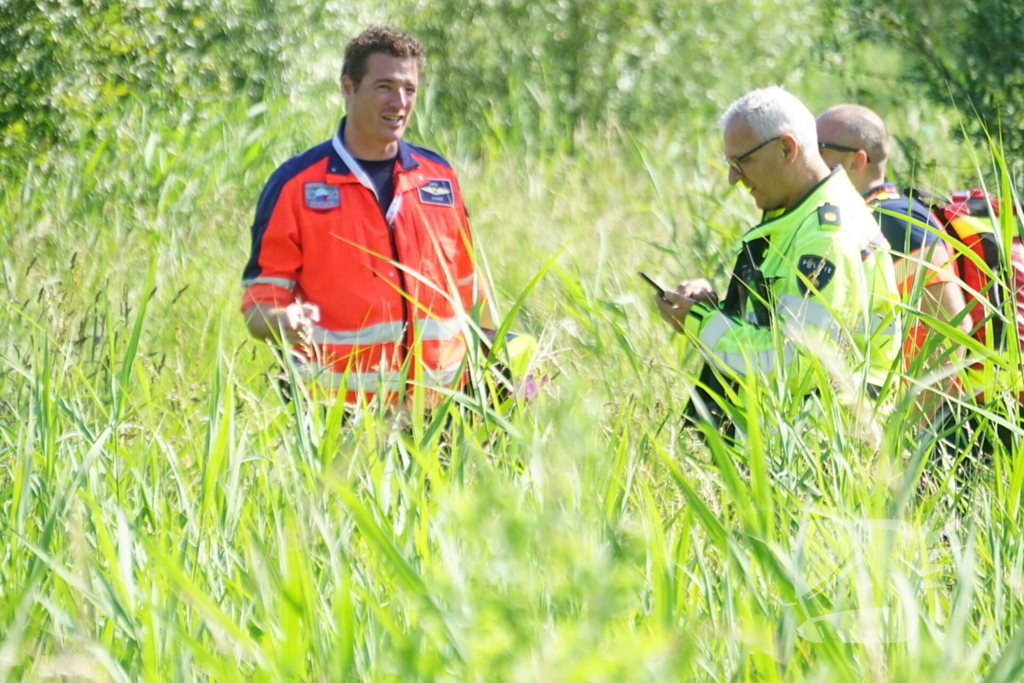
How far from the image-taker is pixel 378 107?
4.11m

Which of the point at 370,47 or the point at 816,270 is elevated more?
the point at 370,47

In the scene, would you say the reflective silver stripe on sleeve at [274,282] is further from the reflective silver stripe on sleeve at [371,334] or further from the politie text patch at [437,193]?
the politie text patch at [437,193]

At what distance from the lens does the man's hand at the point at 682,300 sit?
369cm

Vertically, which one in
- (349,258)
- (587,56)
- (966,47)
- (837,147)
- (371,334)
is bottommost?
(371,334)

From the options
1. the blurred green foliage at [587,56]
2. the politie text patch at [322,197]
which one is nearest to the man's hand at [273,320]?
the politie text patch at [322,197]

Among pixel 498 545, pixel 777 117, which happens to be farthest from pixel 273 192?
pixel 498 545

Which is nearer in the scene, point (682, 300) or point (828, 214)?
point (828, 214)

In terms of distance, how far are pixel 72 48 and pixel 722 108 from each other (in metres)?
5.80

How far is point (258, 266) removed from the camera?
4.00 m

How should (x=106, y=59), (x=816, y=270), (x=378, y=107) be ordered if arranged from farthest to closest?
1. (x=106, y=59)
2. (x=378, y=107)
3. (x=816, y=270)

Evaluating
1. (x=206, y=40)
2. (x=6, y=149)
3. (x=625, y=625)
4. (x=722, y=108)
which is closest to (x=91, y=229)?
(x=6, y=149)

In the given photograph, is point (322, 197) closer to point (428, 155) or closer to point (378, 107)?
point (378, 107)

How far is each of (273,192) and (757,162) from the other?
1509 mm

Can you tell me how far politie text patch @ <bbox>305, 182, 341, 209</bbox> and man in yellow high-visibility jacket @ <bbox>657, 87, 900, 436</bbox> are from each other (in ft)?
3.51
